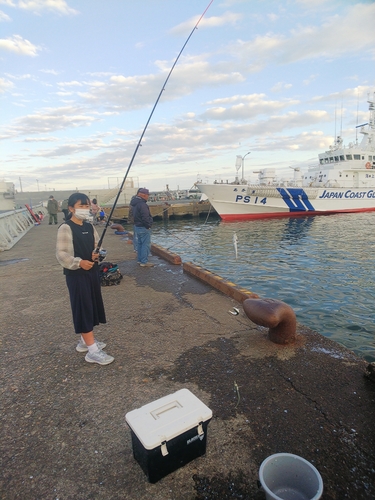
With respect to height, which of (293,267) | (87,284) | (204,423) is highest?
(87,284)

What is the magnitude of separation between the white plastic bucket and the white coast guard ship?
27551mm

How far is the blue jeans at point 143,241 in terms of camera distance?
7.73 meters

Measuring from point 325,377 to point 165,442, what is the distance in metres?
2.02

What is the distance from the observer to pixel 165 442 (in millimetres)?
1839

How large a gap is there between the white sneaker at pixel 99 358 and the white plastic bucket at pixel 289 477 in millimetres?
2073

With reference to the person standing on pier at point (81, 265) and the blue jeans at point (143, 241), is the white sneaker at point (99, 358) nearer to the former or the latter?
the person standing on pier at point (81, 265)

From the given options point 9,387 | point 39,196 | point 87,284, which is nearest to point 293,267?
point 87,284

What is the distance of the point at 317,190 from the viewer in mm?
29781

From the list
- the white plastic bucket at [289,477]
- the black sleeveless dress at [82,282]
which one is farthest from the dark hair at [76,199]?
the white plastic bucket at [289,477]

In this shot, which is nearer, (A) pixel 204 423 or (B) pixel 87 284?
(A) pixel 204 423

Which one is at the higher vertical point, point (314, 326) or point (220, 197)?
point (220, 197)

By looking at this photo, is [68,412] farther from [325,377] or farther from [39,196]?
[39,196]

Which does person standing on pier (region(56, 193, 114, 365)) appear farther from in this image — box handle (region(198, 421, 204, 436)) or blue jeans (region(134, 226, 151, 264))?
blue jeans (region(134, 226, 151, 264))

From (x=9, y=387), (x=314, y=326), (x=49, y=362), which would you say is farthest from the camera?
(x=314, y=326)
